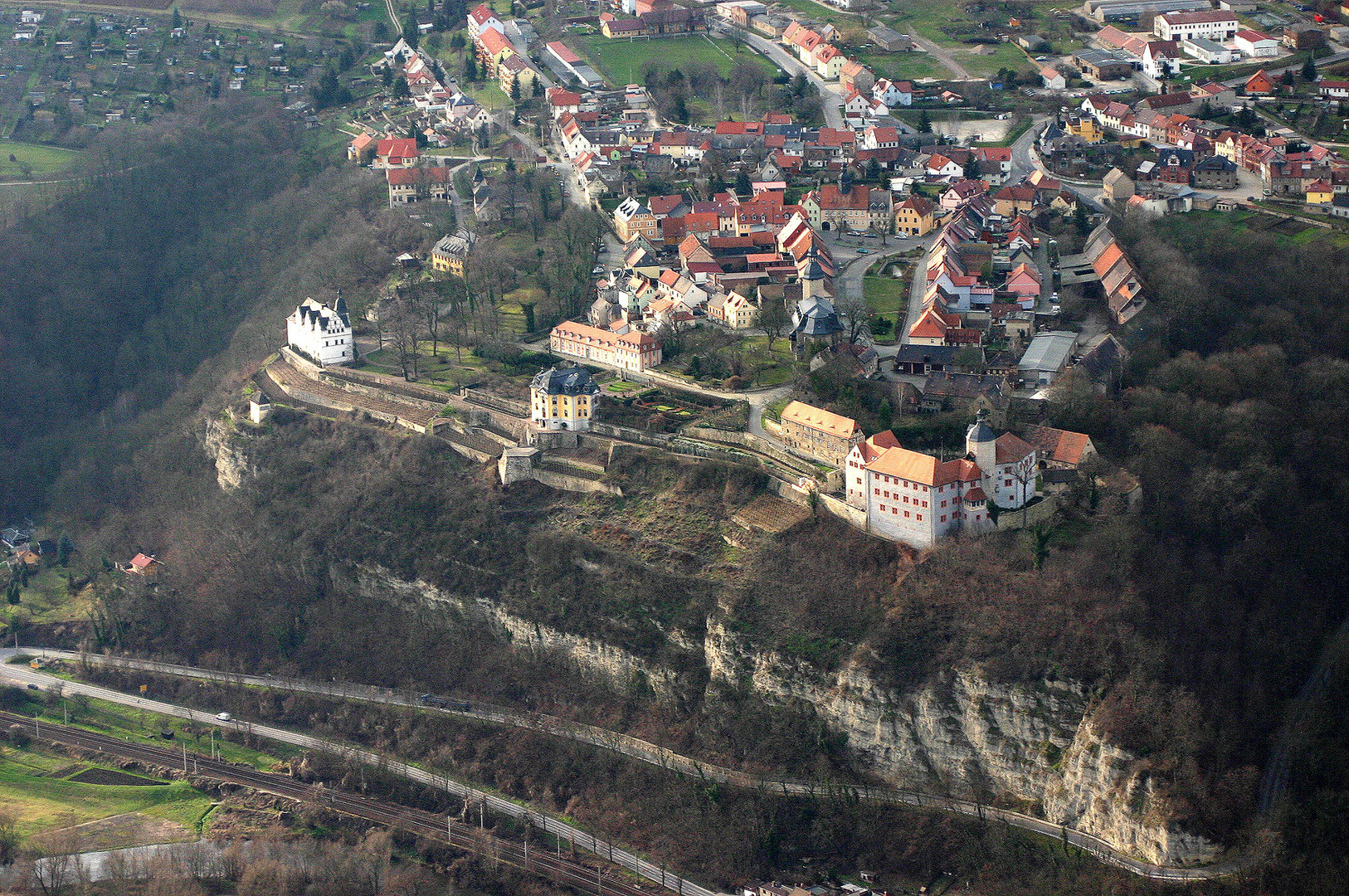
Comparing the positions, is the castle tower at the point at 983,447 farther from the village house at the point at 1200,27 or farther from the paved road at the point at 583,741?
the village house at the point at 1200,27

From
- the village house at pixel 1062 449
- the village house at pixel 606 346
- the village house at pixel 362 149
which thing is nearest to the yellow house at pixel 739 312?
the village house at pixel 606 346

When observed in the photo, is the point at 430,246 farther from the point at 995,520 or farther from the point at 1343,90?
the point at 1343,90

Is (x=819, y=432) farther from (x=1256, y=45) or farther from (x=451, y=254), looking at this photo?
(x=1256, y=45)

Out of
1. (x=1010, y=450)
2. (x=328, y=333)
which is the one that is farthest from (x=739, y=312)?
(x=328, y=333)

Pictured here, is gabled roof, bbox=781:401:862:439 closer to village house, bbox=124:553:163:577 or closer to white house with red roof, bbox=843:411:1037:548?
white house with red roof, bbox=843:411:1037:548

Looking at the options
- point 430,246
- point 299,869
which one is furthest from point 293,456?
point 299,869

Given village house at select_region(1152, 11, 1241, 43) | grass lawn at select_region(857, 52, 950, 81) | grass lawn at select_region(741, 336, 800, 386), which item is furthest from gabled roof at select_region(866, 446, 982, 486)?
village house at select_region(1152, 11, 1241, 43)
